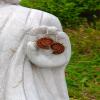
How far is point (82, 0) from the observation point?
923 cm

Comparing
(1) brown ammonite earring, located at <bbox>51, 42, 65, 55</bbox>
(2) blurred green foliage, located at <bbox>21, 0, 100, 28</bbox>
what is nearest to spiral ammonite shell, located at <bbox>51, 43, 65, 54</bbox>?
(1) brown ammonite earring, located at <bbox>51, 42, 65, 55</bbox>

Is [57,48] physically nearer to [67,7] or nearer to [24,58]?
[24,58]

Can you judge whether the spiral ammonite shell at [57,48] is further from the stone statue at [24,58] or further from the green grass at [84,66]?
the green grass at [84,66]

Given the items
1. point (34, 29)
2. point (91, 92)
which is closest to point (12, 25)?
point (34, 29)

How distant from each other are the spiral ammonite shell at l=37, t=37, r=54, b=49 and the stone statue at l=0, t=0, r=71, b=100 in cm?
3

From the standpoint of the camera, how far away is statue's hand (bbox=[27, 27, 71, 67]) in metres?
3.16

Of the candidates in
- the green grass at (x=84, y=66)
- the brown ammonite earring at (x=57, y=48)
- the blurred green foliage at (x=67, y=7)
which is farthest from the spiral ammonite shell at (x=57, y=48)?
the blurred green foliage at (x=67, y=7)

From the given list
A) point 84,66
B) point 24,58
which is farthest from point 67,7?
point 24,58

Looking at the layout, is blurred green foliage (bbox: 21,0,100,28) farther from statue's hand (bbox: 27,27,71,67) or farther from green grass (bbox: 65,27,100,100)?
statue's hand (bbox: 27,27,71,67)

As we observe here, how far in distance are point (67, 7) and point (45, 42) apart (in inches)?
230

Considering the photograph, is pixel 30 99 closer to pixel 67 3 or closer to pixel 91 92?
pixel 91 92

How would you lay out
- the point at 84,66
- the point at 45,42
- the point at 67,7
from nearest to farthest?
the point at 45,42
the point at 84,66
the point at 67,7

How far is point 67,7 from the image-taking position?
8969mm

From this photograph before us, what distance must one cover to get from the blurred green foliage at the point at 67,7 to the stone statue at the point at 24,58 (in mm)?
5554
